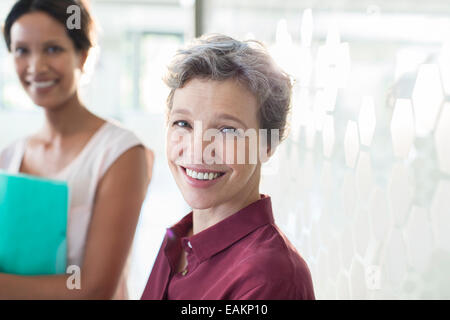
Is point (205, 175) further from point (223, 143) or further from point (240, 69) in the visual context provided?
point (240, 69)

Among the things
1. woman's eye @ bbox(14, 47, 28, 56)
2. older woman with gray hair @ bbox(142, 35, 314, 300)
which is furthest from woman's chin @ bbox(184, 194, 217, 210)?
woman's eye @ bbox(14, 47, 28, 56)

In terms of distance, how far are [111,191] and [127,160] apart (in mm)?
98

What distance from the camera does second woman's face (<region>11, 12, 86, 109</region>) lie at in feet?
4.37

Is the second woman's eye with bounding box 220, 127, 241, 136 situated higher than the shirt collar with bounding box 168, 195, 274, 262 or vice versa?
the second woman's eye with bounding box 220, 127, 241, 136

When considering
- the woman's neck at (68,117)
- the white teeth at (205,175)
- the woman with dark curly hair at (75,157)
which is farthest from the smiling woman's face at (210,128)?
the woman's neck at (68,117)

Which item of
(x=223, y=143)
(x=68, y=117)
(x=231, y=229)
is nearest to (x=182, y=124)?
(x=223, y=143)

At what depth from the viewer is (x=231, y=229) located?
946 millimetres

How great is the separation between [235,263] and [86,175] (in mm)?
658

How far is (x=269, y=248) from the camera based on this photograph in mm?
826

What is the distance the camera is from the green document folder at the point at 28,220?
1.26m

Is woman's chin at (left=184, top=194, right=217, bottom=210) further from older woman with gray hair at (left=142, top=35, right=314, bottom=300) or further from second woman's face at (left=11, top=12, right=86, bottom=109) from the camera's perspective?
second woman's face at (left=11, top=12, right=86, bottom=109)

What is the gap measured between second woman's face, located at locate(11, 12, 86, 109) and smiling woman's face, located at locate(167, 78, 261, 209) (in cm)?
59
